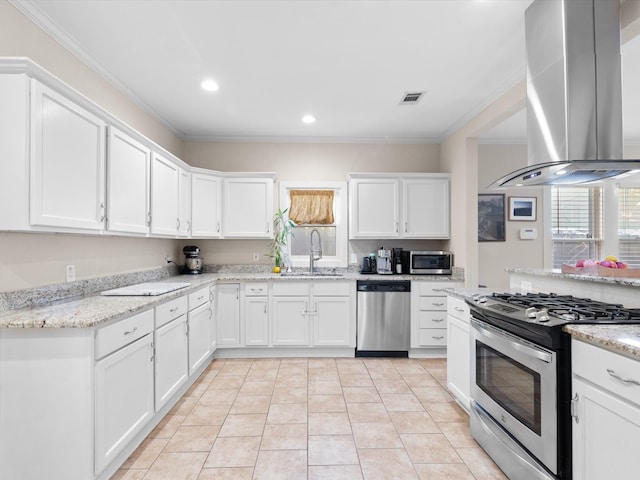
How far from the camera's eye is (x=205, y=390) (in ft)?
9.91

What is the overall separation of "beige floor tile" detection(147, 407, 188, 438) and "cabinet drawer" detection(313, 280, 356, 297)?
5.92ft

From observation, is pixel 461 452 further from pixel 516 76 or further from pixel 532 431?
pixel 516 76

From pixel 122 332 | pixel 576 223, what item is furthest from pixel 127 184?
pixel 576 223

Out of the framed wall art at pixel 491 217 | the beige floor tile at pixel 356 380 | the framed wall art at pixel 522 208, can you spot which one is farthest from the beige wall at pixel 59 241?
the framed wall art at pixel 522 208

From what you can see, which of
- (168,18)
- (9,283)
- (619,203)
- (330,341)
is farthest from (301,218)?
(619,203)

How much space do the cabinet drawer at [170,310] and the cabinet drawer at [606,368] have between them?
240 cm

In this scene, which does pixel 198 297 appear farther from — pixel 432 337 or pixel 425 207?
pixel 425 207

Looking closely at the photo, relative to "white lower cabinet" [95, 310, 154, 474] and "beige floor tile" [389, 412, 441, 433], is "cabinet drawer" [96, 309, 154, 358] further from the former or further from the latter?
"beige floor tile" [389, 412, 441, 433]

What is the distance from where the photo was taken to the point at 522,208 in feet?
14.5

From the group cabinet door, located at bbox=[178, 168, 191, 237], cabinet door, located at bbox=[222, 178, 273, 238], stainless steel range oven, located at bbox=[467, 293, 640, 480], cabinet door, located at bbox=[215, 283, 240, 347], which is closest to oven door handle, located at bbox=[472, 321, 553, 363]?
stainless steel range oven, located at bbox=[467, 293, 640, 480]

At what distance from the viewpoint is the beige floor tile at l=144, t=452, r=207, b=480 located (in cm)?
190

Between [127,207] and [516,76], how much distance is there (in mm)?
3238

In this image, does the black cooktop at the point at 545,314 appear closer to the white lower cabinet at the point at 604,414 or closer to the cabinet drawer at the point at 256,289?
the white lower cabinet at the point at 604,414

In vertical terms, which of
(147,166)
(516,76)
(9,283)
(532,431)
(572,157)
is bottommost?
(532,431)
